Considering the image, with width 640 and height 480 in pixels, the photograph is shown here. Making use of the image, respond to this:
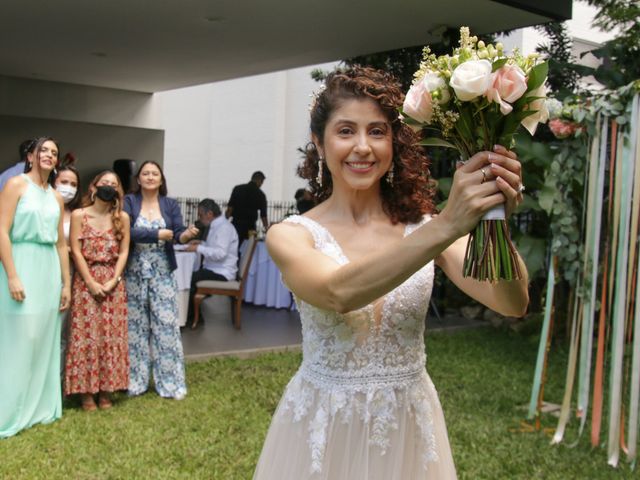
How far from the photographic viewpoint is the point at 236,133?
22.2 meters

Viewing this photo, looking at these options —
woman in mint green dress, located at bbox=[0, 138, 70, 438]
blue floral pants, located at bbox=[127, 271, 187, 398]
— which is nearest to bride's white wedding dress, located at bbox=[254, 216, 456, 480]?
woman in mint green dress, located at bbox=[0, 138, 70, 438]

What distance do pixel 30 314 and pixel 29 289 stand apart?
0.19m

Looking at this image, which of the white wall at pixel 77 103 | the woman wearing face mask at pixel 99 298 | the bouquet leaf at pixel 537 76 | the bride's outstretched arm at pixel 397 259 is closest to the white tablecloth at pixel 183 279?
the woman wearing face mask at pixel 99 298

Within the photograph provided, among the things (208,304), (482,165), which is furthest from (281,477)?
(208,304)

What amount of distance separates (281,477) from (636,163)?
3835mm

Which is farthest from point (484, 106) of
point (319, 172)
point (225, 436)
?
point (225, 436)

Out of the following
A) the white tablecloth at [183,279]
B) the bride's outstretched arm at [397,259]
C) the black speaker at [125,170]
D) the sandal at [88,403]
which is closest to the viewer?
the bride's outstretched arm at [397,259]

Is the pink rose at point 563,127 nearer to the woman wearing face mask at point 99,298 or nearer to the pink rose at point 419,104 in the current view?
the woman wearing face mask at point 99,298

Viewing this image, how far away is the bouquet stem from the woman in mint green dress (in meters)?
4.47

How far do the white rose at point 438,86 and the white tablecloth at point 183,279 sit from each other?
7903mm

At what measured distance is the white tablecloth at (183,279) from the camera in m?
9.30

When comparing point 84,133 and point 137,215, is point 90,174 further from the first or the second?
point 137,215

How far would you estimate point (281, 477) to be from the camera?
2240 millimetres

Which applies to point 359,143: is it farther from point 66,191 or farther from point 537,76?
point 66,191
